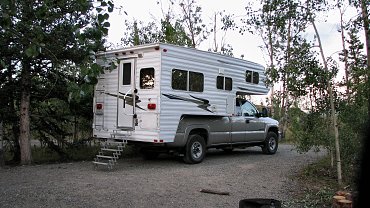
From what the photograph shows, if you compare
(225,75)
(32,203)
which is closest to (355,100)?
(225,75)

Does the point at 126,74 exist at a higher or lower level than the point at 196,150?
higher

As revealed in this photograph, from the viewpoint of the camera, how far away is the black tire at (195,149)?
10328 millimetres

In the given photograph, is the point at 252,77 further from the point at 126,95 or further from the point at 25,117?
the point at 25,117

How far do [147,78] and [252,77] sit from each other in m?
4.15

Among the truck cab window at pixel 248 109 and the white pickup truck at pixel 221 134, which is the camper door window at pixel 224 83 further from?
the truck cab window at pixel 248 109

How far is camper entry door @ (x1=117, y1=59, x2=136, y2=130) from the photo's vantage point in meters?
9.80

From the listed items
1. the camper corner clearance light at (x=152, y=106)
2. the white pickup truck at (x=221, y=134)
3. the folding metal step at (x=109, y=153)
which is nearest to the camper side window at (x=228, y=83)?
the white pickup truck at (x=221, y=134)

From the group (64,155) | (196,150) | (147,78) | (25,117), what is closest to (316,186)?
(196,150)

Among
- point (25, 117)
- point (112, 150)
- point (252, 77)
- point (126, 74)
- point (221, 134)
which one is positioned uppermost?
point (252, 77)

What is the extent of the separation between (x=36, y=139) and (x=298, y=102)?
7.05 m

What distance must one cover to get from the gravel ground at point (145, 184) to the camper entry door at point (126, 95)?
1.19m

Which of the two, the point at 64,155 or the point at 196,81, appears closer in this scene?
the point at 196,81

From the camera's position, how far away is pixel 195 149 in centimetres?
1060

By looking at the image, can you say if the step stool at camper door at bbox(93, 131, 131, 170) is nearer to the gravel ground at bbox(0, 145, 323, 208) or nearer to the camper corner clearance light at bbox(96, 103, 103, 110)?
the gravel ground at bbox(0, 145, 323, 208)
